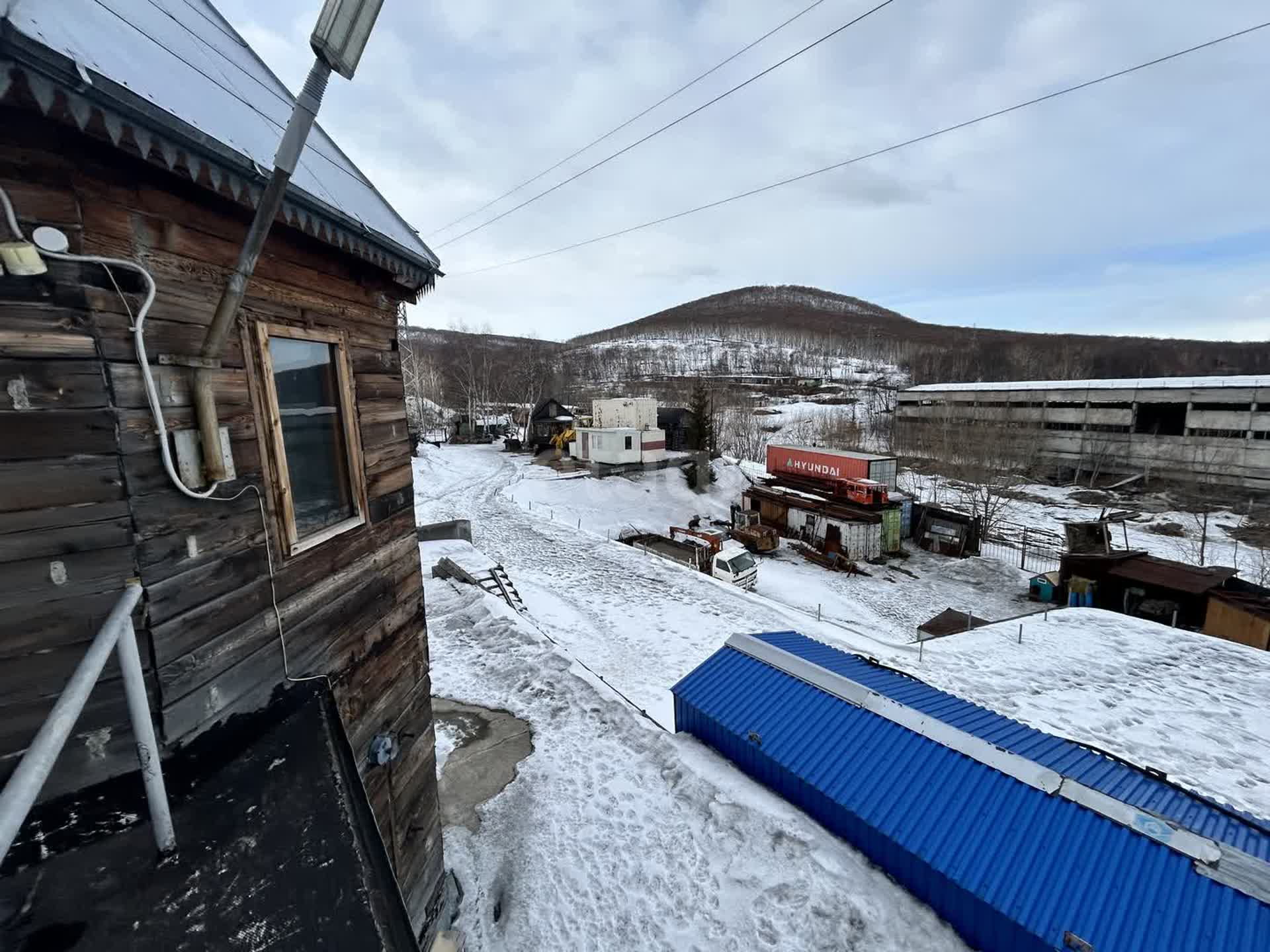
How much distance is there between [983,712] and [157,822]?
873 centimetres

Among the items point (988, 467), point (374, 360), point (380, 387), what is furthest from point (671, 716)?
point (988, 467)

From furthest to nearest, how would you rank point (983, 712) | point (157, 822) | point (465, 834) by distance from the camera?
point (983, 712) < point (465, 834) < point (157, 822)

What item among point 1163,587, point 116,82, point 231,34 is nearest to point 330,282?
point 116,82

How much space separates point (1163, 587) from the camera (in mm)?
16766

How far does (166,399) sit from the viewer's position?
2311 millimetres

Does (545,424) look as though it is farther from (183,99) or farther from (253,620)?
(183,99)

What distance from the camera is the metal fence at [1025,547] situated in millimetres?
25125

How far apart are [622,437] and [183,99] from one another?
30.7 meters

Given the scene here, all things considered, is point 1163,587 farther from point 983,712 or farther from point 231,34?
point 231,34

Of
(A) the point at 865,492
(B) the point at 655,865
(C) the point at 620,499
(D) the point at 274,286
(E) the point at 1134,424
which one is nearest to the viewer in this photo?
(D) the point at 274,286

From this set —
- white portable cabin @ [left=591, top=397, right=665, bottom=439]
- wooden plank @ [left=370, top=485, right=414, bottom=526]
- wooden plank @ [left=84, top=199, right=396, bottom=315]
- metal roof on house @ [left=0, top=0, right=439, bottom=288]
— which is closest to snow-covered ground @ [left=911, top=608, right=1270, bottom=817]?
wooden plank @ [left=370, top=485, right=414, bottom=526]

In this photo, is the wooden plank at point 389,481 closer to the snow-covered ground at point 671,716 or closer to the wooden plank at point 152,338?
the wooden plank at point 152,338

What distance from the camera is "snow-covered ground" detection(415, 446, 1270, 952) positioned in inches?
215

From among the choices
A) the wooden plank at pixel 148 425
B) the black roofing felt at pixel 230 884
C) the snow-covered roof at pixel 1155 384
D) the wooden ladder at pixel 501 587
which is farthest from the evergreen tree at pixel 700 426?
the black roofing felt at pixel 230 884
